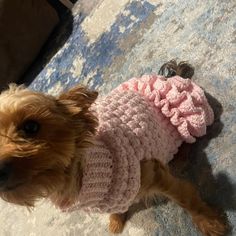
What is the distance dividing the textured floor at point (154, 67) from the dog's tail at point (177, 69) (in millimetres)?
23

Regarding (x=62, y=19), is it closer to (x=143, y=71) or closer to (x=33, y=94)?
(x=143, y=71)

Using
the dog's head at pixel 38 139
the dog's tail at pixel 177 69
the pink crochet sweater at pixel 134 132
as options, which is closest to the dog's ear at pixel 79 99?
the dog's head at pixel 38 139

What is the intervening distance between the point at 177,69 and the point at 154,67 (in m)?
0.15

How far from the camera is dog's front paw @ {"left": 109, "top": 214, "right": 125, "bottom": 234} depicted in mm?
1423

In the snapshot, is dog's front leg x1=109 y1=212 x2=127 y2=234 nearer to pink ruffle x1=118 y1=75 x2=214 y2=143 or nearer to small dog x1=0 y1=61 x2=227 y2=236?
small dog x1=0 y1=61 x2=227 y2=236

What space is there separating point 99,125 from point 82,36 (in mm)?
868

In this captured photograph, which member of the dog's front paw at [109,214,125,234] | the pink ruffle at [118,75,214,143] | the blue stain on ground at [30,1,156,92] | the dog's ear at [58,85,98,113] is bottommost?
the dog's front paw at [109,214,125,234]

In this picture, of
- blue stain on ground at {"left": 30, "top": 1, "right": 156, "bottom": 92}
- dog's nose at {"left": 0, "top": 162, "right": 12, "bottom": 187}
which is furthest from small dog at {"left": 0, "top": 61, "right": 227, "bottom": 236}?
blue stain on ground at {"left": 30, "top": 1, "right": 156, "bottom": 92}

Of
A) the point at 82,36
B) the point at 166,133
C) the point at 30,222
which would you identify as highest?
the point at 166,133

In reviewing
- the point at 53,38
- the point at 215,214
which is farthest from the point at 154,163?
the point at 53,38

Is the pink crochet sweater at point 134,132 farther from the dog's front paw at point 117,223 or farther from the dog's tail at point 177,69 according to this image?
the dog's front paw at point 117,223

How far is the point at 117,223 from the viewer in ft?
4.67

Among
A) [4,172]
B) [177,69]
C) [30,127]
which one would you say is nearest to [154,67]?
[177,69]

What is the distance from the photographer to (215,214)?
129 cm
